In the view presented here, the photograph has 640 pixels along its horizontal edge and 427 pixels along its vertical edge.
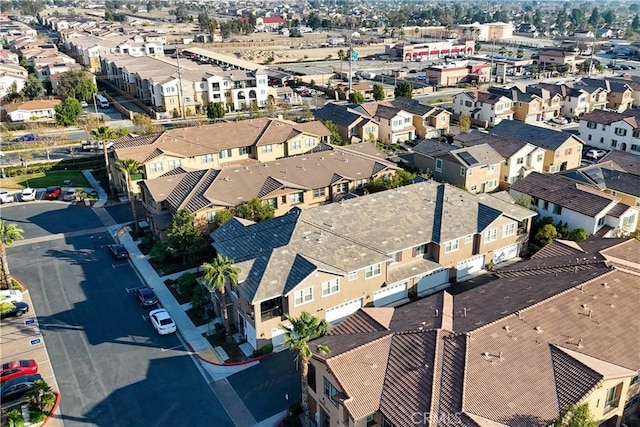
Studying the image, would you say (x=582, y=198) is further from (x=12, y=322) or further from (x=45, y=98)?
(x=45, y=98)

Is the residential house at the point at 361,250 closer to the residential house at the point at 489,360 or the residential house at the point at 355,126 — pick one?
the residential house at the point at 489,360

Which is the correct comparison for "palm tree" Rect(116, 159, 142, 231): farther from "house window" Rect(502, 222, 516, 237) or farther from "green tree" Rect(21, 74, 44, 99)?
"green tree" Rect(21, 74, 44, 99)

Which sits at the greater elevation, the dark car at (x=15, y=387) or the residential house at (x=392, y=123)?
the residential house at (x=392, y=123)

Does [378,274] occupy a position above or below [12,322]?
above

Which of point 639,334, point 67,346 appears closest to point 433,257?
point 639,334

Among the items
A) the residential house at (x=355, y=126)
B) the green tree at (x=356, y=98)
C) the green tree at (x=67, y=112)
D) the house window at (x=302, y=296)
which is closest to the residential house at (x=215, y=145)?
the residential house at (x=355, y=126)

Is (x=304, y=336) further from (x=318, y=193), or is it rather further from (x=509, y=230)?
(x=318, y=193)
